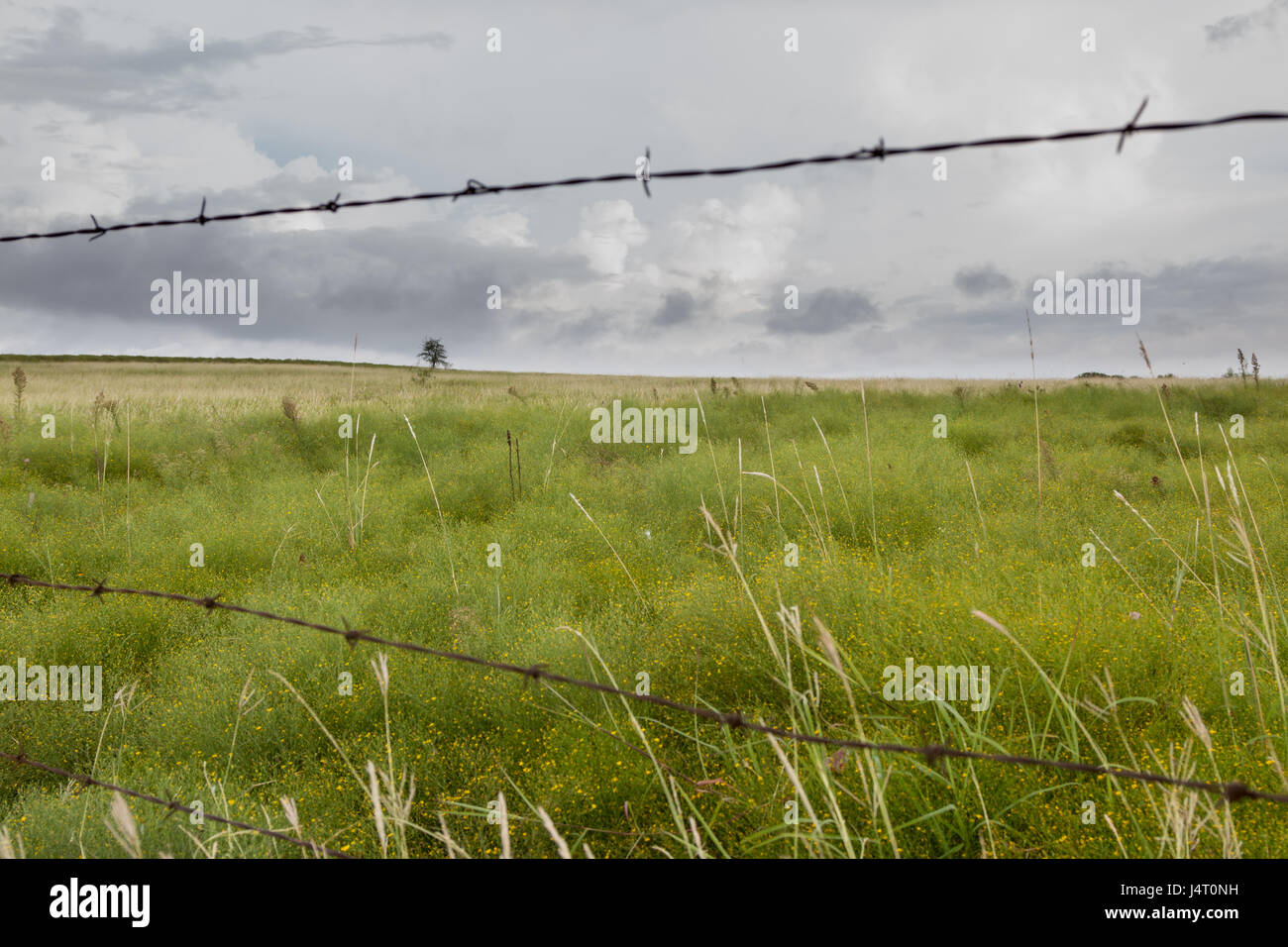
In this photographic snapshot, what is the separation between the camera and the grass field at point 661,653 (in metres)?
2.35

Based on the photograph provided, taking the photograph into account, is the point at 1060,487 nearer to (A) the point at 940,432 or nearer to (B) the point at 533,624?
(A) the point at 940,432

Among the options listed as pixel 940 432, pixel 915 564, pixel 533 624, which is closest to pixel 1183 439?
pixel 940 432

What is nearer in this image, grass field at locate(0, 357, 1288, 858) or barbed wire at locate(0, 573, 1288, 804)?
barbed wire at locate(0, 573, 1288, 804)

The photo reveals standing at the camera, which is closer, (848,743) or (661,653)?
(848,743)

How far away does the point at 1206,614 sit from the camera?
11.5 feet

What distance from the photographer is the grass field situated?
7.72ft

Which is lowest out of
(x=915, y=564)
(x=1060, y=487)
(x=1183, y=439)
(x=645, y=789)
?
(x=645, y=789)

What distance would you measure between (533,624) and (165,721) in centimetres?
183

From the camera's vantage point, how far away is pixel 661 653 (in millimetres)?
3656

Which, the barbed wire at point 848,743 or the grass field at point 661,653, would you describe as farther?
the grass field at point 661,653

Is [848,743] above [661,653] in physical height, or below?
above
